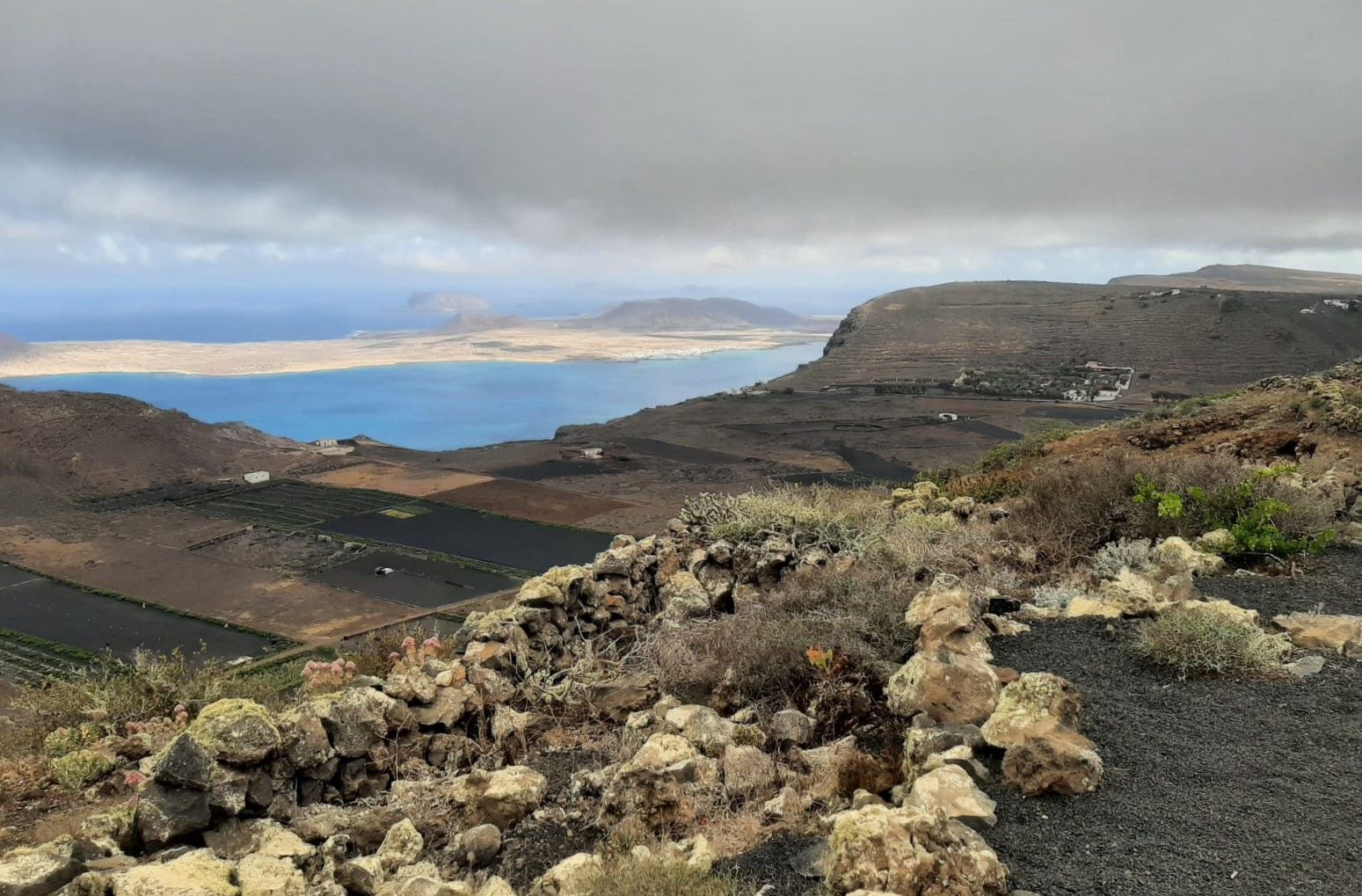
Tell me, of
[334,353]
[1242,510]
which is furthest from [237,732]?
[334,353]

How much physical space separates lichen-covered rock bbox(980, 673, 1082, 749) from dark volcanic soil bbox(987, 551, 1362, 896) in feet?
0.88

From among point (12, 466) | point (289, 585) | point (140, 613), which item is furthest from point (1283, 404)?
point (12, 466)

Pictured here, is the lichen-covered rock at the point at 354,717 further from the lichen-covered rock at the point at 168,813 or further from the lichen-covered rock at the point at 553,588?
the lichen-covered rock at the point at 553,588

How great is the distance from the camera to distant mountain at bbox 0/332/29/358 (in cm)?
11588

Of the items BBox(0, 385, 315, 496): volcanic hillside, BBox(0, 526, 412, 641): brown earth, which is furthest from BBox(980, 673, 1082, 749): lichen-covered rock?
BBox(0, 385, 315, 496): volcanic hillside

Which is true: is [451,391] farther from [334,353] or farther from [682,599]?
[682,599]

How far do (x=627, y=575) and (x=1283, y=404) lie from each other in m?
14.2

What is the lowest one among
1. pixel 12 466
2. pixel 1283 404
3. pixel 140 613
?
pixel 140 613

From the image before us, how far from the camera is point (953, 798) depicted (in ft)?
11.9

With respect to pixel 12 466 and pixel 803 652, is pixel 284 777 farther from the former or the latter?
pixel 12 466

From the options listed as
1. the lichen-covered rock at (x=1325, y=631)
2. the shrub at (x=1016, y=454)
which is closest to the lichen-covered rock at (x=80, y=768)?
the lichen-covered rock at (x=1325, y=631)

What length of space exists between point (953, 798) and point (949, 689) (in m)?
1.15

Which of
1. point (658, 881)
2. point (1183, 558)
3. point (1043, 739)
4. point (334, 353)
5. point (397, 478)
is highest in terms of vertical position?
point (334, 353)

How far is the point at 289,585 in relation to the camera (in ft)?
70.2
